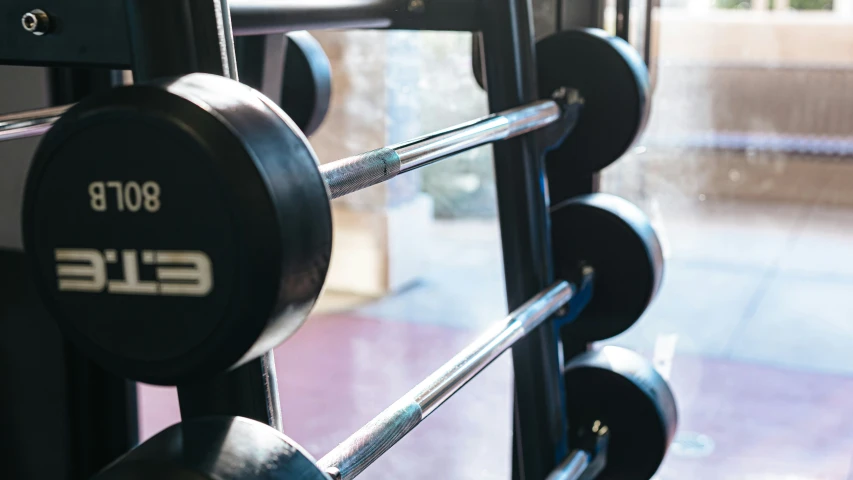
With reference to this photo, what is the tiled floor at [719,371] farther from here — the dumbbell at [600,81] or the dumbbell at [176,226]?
the dumbbell at [176,226]

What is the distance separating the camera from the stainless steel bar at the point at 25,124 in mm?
Result: 771

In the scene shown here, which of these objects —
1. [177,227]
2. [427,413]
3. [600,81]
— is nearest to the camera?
[177,227]

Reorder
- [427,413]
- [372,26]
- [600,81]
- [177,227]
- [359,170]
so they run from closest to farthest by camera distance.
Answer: [177,227]
[359,170]
[427,413]
[372,26]
[600,81]

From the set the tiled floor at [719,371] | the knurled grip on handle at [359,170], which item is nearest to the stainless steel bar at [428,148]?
the knurled grip on handle at [359,170]

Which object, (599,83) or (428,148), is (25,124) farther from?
(599,83)

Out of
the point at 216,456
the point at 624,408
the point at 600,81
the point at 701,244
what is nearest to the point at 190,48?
the point at 216,456

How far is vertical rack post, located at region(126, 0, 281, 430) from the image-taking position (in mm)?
480

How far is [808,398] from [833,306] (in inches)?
8.4

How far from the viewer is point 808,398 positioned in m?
2.00

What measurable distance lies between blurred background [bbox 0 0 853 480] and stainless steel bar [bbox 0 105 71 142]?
0.77m

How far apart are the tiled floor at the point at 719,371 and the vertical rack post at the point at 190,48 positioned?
1.47 m

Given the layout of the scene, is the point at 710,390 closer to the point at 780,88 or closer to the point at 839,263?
the point at 839,263

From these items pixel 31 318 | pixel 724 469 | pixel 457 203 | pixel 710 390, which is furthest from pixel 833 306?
pixel 31 318

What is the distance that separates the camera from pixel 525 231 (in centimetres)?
105
